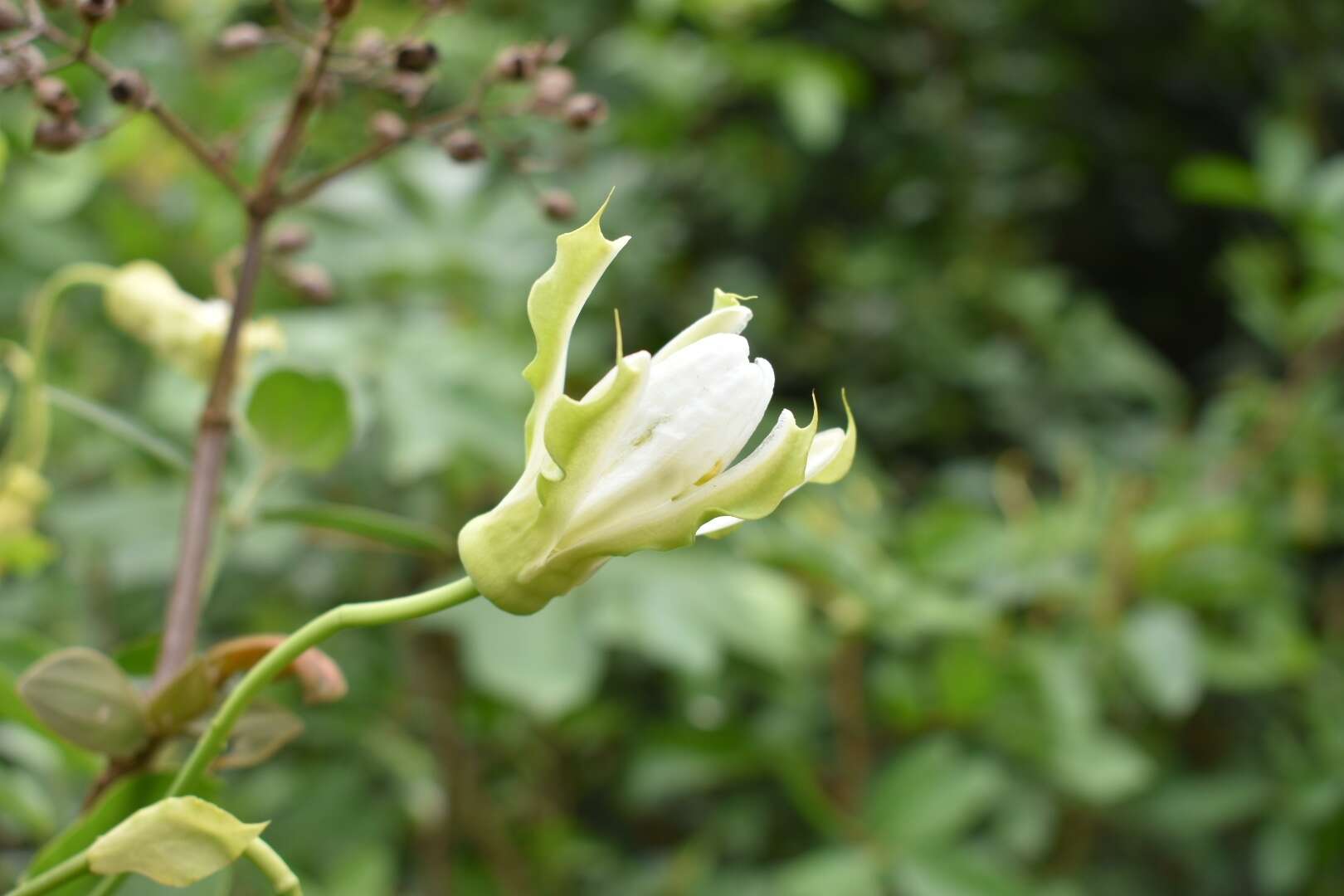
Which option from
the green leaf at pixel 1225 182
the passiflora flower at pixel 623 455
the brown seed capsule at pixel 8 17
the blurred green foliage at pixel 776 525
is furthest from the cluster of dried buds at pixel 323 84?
the green leaf at pixel 1225 182

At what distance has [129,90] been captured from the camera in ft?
1.04

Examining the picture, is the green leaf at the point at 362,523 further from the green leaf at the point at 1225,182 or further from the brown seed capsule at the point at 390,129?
the green leaf at the point at 1225,182

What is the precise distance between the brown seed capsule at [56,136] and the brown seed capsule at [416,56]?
0.29 ft

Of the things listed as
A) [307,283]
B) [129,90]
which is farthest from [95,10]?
[307,283]

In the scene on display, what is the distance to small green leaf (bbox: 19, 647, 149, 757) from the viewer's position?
A: 274mm

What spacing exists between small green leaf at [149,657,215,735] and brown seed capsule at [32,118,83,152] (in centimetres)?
15

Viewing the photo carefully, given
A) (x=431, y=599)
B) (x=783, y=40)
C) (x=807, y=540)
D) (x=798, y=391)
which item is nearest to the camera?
(x=431, y=599)

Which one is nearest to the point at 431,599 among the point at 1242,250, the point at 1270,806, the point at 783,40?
the point at 1270,806

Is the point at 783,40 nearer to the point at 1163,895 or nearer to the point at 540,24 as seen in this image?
the point at 540,24

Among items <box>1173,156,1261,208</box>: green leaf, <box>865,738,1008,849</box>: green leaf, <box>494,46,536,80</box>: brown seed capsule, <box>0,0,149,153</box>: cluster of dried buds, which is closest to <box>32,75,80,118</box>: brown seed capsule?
<box>0,0,149,153</box>: cluster of dried buds

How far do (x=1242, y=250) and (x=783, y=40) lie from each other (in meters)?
0.54

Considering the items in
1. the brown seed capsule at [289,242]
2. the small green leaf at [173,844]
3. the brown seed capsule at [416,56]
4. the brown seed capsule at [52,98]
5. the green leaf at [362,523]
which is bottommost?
the green leaf at [362,523]

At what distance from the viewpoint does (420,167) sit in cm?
99

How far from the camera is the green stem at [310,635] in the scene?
0.78 ft
